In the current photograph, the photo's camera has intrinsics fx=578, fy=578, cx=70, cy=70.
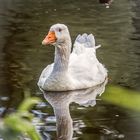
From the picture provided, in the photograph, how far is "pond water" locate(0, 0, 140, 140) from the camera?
5.43m

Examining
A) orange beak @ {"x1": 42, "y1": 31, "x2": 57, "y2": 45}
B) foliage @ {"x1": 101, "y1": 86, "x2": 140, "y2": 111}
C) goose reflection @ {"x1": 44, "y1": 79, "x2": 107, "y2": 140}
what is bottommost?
goose reflection @ {"x1": 44, "y1": 79, "x2": 107, "y2": 140}

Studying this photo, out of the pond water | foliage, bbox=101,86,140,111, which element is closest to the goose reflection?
the pond water

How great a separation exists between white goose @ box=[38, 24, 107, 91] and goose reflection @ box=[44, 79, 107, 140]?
0.09m

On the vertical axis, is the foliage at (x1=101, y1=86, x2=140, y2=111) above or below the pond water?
above

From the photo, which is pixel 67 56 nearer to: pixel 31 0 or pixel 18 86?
pixel 18 86

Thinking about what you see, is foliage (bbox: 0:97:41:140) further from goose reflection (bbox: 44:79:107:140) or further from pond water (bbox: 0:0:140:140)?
goose reflection (bbox: 44:79:107:140)

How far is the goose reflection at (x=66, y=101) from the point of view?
538 cm

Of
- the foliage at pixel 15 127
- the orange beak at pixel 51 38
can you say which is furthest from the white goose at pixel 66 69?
the foliage at pixel 15 127

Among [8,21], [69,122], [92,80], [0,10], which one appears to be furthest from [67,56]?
[0,10]

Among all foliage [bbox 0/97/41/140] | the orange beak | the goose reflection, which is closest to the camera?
foliage [bbox 0/97/41/140]

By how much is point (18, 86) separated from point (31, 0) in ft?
25.4

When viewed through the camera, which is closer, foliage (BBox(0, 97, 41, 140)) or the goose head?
foliage (BBox(0, 97, 41, 140))

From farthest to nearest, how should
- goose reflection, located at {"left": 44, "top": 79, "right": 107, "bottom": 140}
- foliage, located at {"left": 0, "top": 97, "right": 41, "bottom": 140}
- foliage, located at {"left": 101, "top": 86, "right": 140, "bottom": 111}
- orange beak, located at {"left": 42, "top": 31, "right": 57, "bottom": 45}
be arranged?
orange beak, located at {"left": 42, "top": 31, "right": 57, "bottom": 45}
goose reflection, located at {"left": 44, "top": 79, "right": 107, "bottom": 140}
foliage, located at {"left": 101, "top": 86, "right": 140, "bottom": 111}
foliage, located at {"left": 0, "top": 97, "right": 41, "bottom": 140}

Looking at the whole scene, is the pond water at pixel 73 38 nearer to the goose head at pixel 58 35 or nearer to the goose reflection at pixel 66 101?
the goose reflection at pixel 66 101
